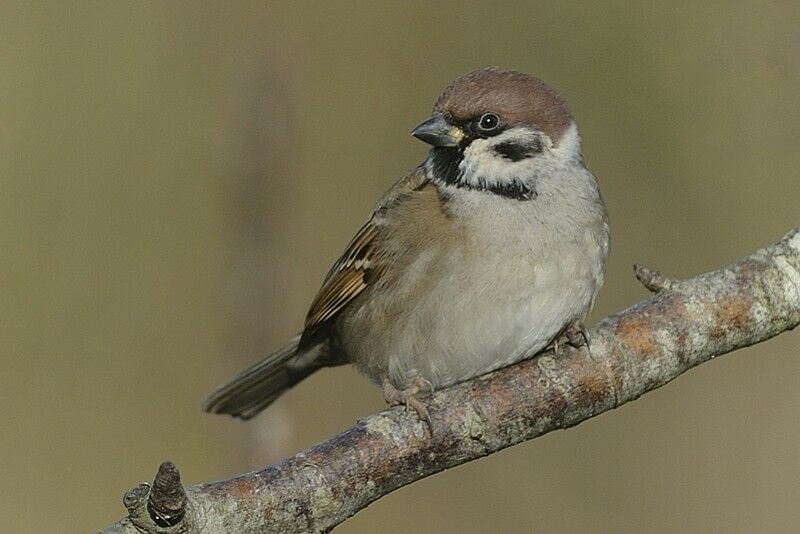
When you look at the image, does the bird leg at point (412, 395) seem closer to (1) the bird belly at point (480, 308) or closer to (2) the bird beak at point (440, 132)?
(1) the bird belly at point (480, 308)

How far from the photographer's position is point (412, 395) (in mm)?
3346

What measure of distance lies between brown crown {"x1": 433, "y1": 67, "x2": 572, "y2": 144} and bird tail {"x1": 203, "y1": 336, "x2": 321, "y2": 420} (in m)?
1.31

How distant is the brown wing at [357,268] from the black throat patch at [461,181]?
117mm

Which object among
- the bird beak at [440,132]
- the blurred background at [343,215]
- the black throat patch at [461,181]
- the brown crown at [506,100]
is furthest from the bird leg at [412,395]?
the blurred background at [343,215]

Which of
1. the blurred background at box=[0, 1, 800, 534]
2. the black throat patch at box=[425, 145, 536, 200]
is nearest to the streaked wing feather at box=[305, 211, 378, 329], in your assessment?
the black throat patch at box=[425, 145, 536, 200]

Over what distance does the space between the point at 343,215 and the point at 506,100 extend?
223 cm

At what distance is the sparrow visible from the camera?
378cm

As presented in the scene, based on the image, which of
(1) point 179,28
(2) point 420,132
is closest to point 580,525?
(2) point 420,132

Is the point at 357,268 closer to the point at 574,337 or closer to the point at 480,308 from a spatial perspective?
the point at 480,308

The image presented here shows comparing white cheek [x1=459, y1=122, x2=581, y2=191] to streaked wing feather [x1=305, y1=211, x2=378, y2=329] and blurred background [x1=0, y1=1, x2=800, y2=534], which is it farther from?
blurred background [x1=0, y1=1, x2=800, y2=534]

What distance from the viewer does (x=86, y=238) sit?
5.73 metres

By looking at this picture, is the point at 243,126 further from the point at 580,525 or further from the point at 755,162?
the point at 755,162

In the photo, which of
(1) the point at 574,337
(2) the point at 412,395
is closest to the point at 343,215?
(1) the point at 574,337

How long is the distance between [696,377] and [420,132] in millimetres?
2621
